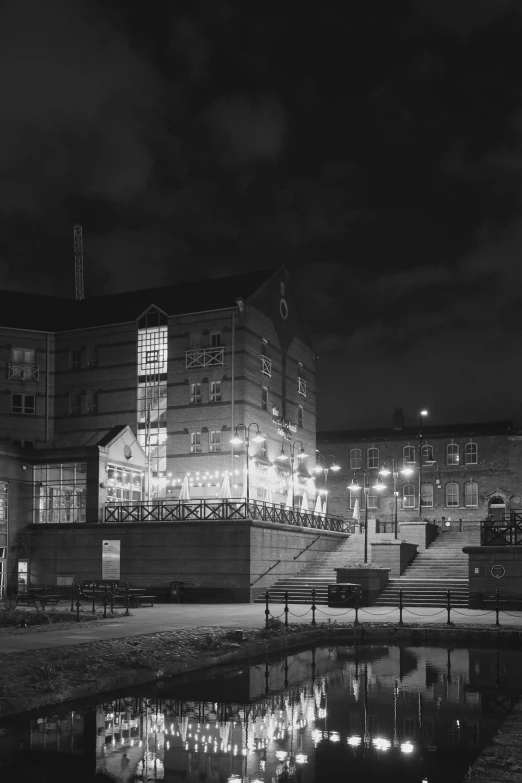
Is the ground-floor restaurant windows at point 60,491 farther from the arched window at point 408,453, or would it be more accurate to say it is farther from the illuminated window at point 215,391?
the arched window at point 408,453

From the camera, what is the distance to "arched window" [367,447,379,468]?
75.1 meters

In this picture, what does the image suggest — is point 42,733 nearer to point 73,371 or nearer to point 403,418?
point 73,371

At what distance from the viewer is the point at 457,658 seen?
2230cm

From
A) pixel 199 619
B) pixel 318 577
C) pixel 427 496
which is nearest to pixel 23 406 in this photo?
pixel 318 577

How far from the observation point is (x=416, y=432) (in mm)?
74688

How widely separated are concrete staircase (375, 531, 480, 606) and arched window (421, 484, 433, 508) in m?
23.2

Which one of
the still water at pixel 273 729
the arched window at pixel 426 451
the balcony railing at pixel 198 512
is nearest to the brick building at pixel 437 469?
the arched window at pixel 426 451

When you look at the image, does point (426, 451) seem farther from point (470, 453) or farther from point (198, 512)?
point (198, 512)

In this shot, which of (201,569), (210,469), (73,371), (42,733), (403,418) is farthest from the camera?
(403,418)

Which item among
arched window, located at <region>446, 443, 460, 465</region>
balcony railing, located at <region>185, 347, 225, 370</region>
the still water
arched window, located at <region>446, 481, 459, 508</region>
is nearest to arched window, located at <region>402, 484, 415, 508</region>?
arched window, located at <region>446, 481, 459, 508</region>

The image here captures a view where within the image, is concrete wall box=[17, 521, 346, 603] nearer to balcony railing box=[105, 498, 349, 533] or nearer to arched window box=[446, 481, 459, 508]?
balcony railing box=[105, 498, 349, 533]

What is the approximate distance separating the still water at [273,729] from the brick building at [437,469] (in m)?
50.2

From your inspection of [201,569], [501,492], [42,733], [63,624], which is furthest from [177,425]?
[42,733]

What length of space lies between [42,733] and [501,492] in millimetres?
60725
